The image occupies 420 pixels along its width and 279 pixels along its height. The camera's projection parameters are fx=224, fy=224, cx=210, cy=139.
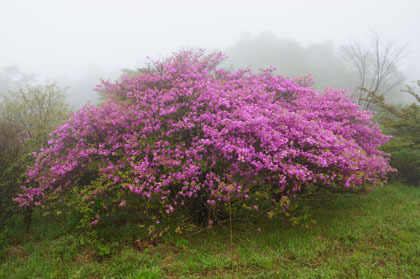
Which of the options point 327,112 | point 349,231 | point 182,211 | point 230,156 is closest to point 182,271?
point 182,211

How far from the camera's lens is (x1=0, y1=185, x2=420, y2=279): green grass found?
4.15m

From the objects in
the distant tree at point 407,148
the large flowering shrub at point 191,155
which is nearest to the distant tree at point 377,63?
the distant tree at point 407,148

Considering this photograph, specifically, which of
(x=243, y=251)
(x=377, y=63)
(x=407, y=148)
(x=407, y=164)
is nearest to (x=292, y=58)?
(x=377, y=63)

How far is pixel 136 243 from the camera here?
5.18m

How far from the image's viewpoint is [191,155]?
194 inches

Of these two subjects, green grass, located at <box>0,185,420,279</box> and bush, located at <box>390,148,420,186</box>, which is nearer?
Result: green grass, located at <box>0,185,420,279</box>

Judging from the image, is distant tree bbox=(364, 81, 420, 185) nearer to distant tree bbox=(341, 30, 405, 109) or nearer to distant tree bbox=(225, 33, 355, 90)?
distant tree bbox=(341, 30, 405, 109)

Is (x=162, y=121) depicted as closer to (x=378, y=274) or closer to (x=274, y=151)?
(x=274, y=151)

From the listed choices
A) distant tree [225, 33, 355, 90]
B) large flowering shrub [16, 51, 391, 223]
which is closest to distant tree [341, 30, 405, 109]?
large flowering shrub [16, 51, 391, 223]

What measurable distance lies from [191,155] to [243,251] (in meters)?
2.31

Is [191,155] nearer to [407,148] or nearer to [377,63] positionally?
[407,148]

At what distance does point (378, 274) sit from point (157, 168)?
14.9 ft

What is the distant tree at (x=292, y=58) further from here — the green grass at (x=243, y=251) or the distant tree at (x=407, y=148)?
the green grass at (x=243, y=251)

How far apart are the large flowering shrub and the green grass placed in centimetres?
87
